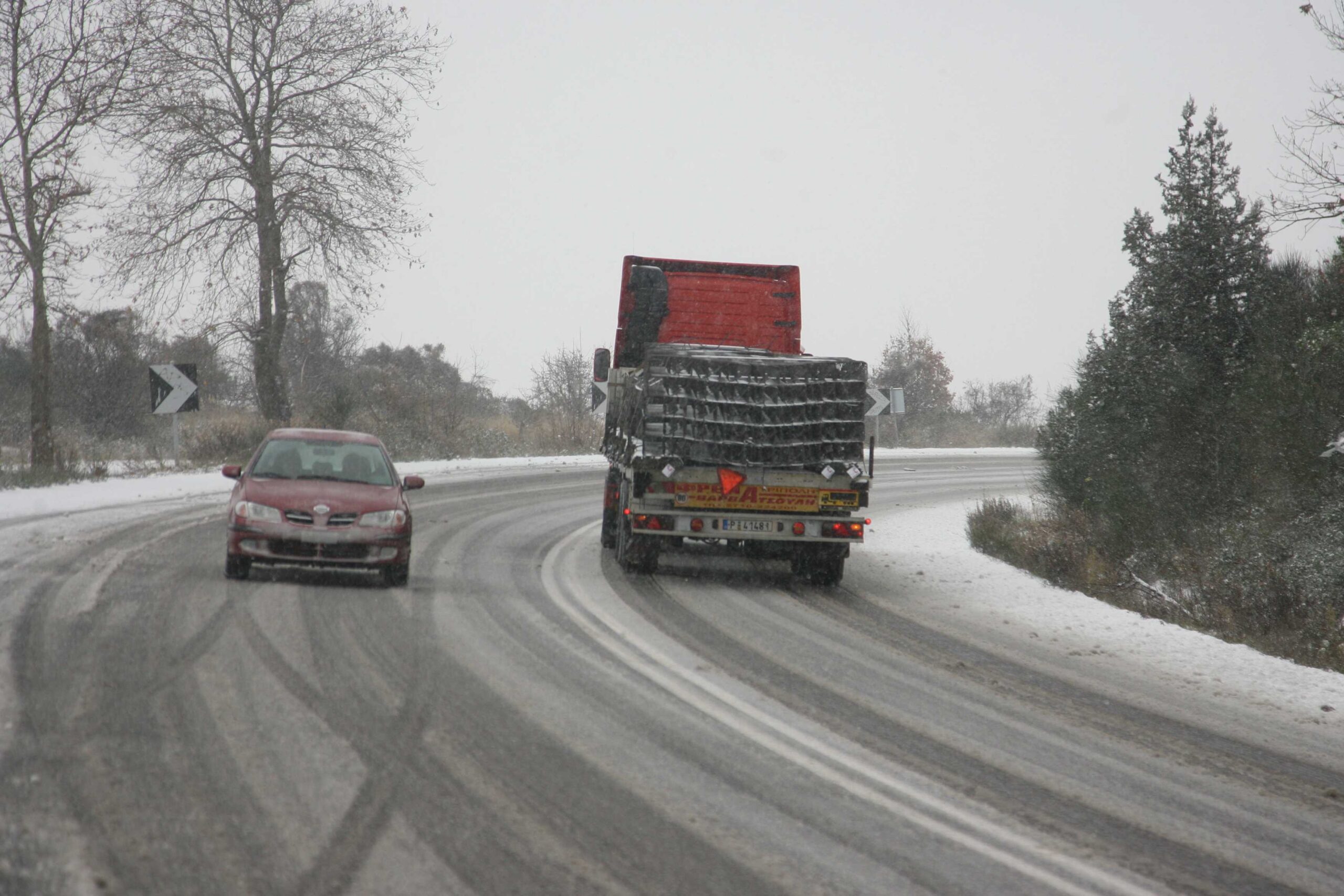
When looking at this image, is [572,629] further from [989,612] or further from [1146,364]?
[1146,364]

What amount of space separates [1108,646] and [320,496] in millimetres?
6838

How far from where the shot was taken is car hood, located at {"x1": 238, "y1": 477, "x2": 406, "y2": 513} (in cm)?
1013

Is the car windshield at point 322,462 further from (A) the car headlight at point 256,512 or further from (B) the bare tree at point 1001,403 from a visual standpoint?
(B) the bare tree at point 1001,403

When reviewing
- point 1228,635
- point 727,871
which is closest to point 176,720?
point 727,871

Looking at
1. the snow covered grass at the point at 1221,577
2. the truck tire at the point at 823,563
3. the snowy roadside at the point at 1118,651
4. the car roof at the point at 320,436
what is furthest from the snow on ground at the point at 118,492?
the snow covered grass at the point at 1221,577

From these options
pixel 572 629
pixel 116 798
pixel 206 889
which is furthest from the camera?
pixel 572 629

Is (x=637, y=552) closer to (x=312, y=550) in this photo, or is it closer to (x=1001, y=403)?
(x=312, y=550)

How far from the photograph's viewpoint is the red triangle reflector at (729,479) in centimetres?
1177

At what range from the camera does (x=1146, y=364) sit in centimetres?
1708

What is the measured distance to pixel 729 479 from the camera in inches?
464

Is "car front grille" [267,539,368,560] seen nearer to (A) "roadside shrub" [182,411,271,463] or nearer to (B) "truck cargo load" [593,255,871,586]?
(B) "truck cargo load" [593,255,871,586]

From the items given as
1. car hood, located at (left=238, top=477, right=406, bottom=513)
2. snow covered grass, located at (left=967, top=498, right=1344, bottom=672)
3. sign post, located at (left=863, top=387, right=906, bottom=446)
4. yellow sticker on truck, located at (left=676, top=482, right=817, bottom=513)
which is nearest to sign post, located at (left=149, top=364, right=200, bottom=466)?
car hood, located at (left=238, top=477, right=406, bottom=513)

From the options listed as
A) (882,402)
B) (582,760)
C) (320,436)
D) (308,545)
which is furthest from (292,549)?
(882,402)

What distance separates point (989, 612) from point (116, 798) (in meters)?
8.48
